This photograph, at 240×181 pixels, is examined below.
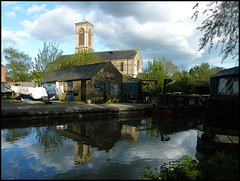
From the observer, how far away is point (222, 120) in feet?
18.2

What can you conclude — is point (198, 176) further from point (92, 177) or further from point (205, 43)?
point (205, 43)

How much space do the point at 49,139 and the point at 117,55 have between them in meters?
44.7

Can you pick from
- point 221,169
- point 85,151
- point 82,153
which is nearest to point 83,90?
point 85,151

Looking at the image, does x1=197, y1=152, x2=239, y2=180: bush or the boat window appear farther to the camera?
the boat window

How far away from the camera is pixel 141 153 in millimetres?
5602

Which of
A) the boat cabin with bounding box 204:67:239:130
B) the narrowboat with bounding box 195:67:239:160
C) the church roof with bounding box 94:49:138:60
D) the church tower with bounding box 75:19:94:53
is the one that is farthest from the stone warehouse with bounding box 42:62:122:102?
the church tower with bounding box 75:19:94:53

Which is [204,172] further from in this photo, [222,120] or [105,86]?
[105,86]

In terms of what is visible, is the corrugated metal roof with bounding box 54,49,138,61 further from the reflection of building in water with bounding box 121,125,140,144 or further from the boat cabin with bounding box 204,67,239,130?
the boat cabin with bounding box 204,67,239,130

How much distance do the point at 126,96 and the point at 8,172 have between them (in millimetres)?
16917

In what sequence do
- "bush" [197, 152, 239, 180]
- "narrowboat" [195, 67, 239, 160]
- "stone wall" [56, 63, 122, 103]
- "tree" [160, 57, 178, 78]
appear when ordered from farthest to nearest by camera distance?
"tree" [160, 57, 178, 78]
"stone wall" [56, 63, 122, 103]
"narrowboat" [195, 67, 239, 160]
"bush" [197, 152, 239, 180]

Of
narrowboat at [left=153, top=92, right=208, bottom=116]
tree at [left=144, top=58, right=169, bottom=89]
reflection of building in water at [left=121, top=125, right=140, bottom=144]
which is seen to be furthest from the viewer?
tree at [left=144, top=58, right=169, bottom=89]

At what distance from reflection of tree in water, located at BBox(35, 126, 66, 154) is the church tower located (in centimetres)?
4957

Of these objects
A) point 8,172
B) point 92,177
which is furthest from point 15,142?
point 92,177

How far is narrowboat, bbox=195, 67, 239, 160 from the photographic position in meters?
5.15
